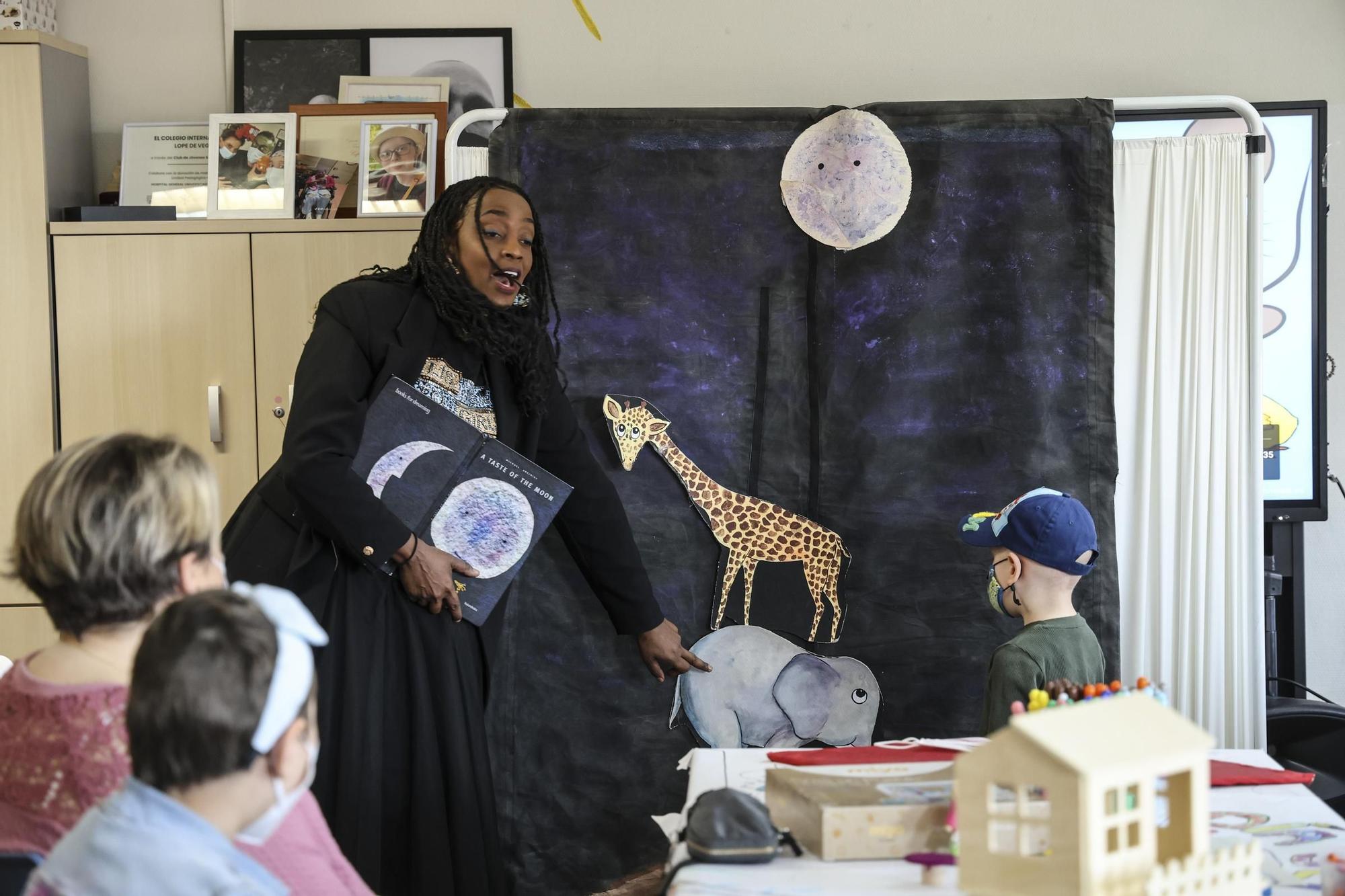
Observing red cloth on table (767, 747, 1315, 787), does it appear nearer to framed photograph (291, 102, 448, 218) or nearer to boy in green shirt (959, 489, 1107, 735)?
boy in green shirt (959, 489, 1107, 735)

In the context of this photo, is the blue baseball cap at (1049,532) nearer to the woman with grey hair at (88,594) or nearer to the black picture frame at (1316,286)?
the woman with grey hair at (88,594)

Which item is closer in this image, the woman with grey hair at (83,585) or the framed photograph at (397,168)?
the woman with grey hair at (83,585)

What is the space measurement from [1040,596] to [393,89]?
2.24 metres

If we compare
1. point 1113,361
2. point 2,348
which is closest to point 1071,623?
point 1113,361

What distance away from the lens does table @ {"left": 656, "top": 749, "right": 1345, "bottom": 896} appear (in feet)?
4.07

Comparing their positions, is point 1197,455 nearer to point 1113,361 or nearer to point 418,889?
point 1113,361

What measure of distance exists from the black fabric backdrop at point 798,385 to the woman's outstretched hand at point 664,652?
0.32 feet

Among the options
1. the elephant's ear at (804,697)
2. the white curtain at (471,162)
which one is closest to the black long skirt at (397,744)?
the elephant's ear at (804,697)

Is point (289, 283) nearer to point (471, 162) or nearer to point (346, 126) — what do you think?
point (346, 126)

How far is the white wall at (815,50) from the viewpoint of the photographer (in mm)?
3309

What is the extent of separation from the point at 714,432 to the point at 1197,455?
1.03 meters

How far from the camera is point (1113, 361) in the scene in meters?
2.65

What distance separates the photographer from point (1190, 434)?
2670 mm

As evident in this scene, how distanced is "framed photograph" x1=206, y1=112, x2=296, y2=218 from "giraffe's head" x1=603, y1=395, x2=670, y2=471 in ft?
3.67
